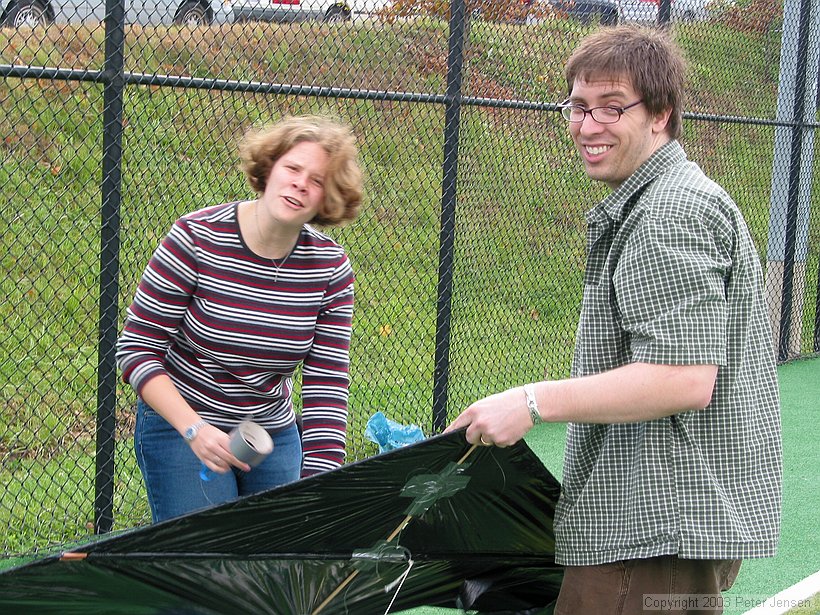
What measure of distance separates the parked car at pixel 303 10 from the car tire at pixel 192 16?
0.24 meters

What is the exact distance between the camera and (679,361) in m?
2.10

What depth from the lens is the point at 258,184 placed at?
3139 millimetres

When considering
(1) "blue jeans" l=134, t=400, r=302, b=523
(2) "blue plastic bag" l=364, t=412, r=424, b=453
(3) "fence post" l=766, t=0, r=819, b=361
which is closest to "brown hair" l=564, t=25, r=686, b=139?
(1) "blue jeans" l=134, t=400, r=302, b=523

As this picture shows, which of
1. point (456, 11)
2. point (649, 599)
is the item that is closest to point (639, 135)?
point (649, 599)

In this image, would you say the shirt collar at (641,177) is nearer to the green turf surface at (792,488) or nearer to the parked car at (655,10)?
the green turf surface at (792,488)

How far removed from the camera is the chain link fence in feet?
18.1

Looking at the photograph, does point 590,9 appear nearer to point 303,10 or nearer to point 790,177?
point 790,177

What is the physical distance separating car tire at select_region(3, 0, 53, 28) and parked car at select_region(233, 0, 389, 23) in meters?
1.19

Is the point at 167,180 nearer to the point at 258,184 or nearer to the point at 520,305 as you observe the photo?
the point at 520,305

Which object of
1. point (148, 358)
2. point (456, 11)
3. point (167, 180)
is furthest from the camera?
point (167, 180)

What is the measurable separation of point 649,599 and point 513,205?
28.2ft

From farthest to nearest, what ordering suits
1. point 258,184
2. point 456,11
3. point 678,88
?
1. point 456,11
2. point 258,184
3. point 678,88

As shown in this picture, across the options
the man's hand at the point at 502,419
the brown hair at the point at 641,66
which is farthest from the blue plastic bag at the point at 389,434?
the brown hair at the point at 641,66

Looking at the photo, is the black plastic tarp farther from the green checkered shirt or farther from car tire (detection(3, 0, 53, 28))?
car tire (detection(3, 0, 53, 28))
